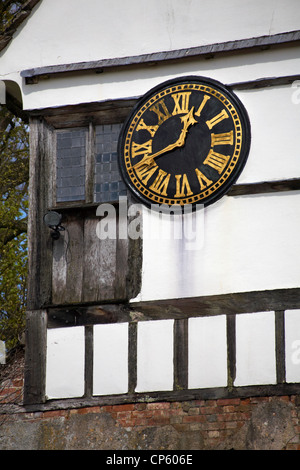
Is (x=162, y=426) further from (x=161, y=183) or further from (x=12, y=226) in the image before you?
(x=12, y=226)

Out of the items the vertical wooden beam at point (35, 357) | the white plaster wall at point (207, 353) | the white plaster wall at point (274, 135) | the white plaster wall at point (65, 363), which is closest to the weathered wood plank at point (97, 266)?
the white plaster wall at point (65, 363)

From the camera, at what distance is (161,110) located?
1316 centimetres

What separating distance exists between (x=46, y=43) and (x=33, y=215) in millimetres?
1884

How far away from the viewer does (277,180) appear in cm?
1255

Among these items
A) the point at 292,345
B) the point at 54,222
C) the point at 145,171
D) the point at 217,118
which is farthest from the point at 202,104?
the point at 292,345

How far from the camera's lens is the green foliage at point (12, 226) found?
685 inches

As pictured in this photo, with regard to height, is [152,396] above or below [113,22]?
below

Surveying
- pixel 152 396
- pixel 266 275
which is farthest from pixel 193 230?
pixel 152 396

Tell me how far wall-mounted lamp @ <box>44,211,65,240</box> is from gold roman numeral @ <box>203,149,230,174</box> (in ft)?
5.18

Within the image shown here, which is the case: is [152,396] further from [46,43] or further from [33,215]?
[46,43]

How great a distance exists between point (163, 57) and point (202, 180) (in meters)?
1.40

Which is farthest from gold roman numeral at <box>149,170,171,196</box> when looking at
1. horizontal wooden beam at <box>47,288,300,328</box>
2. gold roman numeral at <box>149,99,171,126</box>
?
horizontal wooden beam at <box>47,288,300,328</box>

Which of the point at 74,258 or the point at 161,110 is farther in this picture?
the point at 161,110

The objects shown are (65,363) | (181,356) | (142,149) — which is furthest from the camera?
(142,149)
